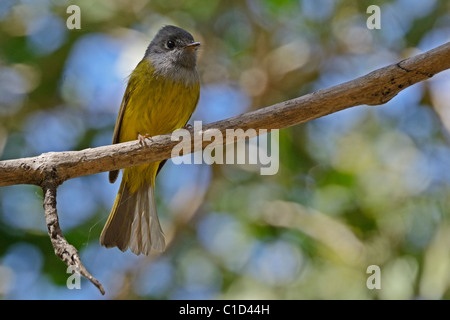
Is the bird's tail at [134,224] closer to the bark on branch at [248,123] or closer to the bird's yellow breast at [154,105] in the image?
the bird's yellow breast at [154,105]

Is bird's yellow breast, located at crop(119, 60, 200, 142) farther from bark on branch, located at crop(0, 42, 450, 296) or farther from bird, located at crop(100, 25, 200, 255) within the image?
bark on branch, located at crop(0, 42, 450, 296)

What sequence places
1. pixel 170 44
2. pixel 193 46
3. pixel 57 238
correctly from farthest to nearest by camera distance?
pixel 170 44, pixel 193 46, pixel 57 238

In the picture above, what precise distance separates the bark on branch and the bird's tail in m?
0.88

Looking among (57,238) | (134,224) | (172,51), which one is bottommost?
(57,238)

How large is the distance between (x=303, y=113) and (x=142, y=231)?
163 cm

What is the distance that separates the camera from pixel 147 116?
14.5 ft

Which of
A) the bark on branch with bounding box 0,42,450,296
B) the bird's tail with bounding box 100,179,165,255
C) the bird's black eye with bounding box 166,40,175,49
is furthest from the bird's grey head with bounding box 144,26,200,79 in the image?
the bark on branch with bounding box 0,42,450,296

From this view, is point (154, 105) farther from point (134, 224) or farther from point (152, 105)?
point (134, 224)

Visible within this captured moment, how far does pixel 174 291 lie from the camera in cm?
532

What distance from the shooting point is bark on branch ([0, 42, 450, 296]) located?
2982 mm

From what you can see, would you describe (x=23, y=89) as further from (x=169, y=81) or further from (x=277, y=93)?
(x=277, y=93)

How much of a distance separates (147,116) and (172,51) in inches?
26.7

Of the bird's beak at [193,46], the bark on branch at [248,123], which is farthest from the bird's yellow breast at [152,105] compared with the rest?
the bark on branch at [248,123]

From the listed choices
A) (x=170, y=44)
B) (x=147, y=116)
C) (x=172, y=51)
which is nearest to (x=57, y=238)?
(x=147, y=116)
